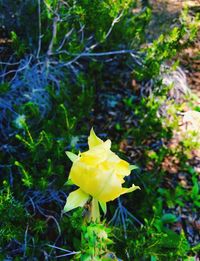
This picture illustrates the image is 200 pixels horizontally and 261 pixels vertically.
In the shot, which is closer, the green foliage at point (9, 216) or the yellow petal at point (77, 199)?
the yellow petal at point (77, 199)

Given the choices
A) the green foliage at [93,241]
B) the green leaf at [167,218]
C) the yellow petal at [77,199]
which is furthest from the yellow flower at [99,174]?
the green leaf at [167,218]

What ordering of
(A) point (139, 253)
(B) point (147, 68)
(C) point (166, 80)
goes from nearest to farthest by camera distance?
1. (A) point (139, 253)
2. (B) point (147, 68)
3. (C) point (166, 80)

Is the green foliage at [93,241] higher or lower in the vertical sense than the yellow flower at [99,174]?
lower

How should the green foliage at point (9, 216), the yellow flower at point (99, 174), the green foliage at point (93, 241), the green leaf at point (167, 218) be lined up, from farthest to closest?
the green leaf at point (167, 218) → the green foliage at point (9, 216) → the green foliage at point (93, 241) → the yellow flower at point (99, 174)

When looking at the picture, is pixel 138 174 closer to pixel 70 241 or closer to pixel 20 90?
pixel 70 241

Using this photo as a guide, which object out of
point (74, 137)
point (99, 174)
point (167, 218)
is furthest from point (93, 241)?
point (167, 218)

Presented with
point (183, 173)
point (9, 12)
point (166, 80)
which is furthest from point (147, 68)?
point (9, 12)

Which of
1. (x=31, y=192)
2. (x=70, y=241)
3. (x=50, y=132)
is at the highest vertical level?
(x=50, y=132)

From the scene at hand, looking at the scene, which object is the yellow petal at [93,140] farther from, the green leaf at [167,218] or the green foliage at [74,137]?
the green leaf at [167,218]

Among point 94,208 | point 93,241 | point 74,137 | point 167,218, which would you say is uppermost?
point 94,208

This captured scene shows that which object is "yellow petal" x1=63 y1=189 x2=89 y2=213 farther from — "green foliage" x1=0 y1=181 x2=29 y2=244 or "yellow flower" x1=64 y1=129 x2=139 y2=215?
"green foliage" x1=0 y1=181 x2=29 y2=244

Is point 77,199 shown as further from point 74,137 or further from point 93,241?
point 74,137
